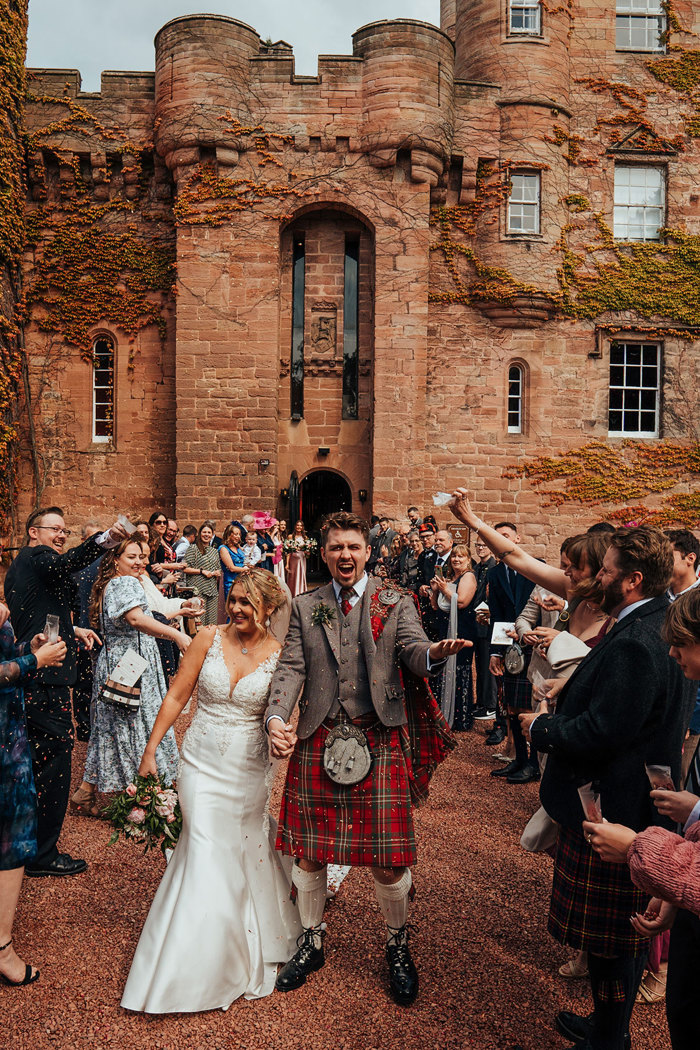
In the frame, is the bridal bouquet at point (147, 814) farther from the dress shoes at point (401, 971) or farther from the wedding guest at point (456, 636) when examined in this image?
the wedding guest at point (456, 636)

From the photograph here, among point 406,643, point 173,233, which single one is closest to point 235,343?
point 173,233

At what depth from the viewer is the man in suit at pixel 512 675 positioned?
6.67m

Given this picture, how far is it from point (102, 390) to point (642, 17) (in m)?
13.9

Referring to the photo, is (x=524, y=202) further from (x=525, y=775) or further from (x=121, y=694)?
(x=121, y=694)

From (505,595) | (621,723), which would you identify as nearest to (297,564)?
(505,595)

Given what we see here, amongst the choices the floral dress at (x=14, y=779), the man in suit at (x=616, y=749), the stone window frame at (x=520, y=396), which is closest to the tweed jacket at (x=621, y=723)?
the man in suit at (x=616, y=749)

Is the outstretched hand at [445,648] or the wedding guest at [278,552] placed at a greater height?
the outstretched hand at [445,648]

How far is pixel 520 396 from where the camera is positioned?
16703 mm

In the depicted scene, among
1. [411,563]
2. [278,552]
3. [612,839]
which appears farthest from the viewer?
[278,552]

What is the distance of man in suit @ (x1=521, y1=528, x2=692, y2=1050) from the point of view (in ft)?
9.77

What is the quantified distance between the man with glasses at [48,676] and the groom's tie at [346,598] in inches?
69.1

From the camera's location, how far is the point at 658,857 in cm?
213

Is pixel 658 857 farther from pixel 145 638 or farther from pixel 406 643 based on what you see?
pixel 145 638

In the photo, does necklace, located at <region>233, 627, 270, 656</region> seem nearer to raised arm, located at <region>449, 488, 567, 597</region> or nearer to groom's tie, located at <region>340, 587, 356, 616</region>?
groom's tie, located at <region>340, 587, 356, 616</region>
